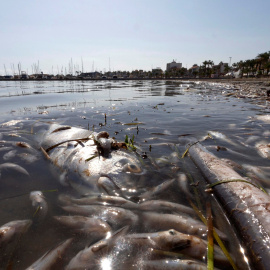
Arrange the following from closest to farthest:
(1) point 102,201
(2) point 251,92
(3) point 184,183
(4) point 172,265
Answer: (4) point 172,265, (1) point 102,201, (3) point 184,183, (2) point 251,92

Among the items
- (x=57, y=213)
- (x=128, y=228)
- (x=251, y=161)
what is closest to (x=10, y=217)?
(x=57, y=213)

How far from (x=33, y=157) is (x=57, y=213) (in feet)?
6.52

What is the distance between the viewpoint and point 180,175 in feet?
10.1

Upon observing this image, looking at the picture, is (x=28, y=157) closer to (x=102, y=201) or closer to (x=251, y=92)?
(x=102, y=201)

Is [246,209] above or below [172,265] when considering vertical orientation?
above

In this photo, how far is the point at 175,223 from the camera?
6.75ft

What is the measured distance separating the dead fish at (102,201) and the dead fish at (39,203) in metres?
0.21

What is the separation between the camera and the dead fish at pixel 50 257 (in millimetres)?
1598

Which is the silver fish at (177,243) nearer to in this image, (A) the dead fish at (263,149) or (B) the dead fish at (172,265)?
(B) the dead fish at (172,265)

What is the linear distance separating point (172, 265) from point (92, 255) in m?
0.69

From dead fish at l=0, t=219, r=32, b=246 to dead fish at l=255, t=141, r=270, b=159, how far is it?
4.07 m

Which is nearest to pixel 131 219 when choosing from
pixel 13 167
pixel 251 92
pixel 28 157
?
pixel 13 167

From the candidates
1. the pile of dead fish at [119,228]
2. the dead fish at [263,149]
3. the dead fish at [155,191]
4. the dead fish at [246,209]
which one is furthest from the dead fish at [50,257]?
the dead fish at [263,149]

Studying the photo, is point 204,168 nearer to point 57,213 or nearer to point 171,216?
Result: point 171,216
